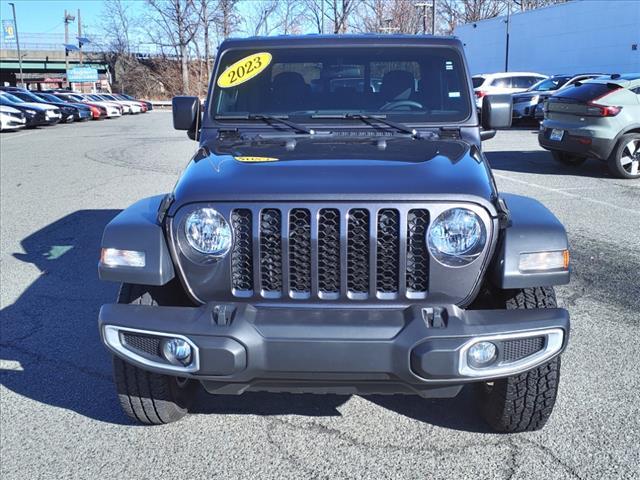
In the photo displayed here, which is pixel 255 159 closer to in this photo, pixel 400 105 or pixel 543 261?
pixel 400 105

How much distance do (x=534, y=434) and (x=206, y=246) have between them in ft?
6.13

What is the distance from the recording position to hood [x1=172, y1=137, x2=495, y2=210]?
2.71 metres

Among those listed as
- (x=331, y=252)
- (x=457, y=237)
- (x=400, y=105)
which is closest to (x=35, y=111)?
(x=400, y=105)

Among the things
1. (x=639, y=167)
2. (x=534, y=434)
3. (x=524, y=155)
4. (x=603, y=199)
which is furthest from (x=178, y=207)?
(x=524, y=155)

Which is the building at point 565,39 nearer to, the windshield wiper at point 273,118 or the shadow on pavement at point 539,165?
the shadow on pavement at point 539,165

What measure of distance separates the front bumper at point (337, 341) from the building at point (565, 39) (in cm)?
3204

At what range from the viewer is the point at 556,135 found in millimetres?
10789

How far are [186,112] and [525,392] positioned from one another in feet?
8.76

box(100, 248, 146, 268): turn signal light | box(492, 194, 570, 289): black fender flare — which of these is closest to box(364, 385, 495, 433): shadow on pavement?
box(492, 194, 570, 289): black fender flare

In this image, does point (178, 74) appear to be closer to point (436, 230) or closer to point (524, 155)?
point (524, 155)

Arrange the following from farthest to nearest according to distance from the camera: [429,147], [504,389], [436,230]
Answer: [429,147]
[504,389]
[436,230]

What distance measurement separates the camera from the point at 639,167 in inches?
412

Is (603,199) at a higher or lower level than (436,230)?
lower

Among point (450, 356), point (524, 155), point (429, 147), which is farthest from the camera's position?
point (524, 155)
